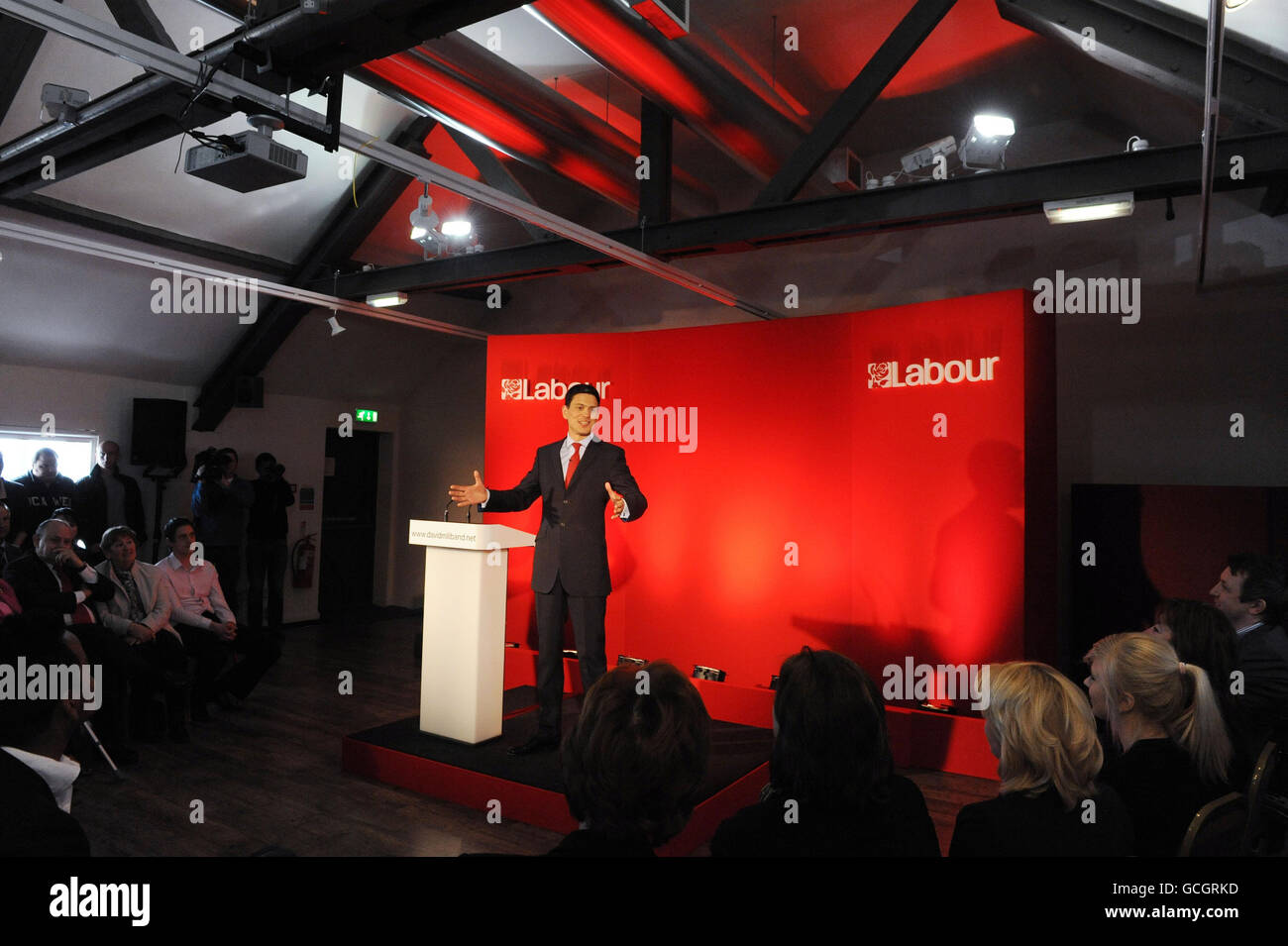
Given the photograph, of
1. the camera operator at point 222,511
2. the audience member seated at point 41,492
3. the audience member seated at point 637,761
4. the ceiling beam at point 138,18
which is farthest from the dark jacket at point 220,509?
the audience member seated at point 637,761

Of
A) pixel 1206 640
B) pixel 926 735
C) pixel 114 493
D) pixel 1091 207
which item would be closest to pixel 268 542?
pixel 114 493

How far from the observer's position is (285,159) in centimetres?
295

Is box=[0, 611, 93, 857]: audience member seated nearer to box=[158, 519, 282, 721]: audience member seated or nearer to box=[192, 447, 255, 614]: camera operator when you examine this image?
box=[158, 519, 282, 721]: audience member seated

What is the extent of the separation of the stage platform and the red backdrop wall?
44.0 inches

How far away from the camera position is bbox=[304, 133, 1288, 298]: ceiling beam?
3561 millimetres

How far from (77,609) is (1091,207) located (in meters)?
5.58

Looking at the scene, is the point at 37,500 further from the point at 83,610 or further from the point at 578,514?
the point at 578,514

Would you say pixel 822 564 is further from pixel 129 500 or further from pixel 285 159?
pixel 129 500

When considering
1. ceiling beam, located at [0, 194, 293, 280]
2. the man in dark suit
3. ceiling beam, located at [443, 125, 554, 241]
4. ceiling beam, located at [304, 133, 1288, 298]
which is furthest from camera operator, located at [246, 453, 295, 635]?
the man in dark suit

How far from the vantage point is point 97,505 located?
625 centimetres

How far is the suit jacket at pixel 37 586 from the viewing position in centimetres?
407

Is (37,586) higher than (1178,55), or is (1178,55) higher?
(1178,55)

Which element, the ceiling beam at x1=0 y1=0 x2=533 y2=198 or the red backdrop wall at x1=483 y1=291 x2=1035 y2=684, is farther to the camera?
the red backdrop wall at x1=483 y1=291 x2=1035 y2=684

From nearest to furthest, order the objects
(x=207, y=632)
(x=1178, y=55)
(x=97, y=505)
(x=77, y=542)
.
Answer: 1. (x=1178, y=55)
2. (x=207, y=632)
3. (x=77, y=542)
4. (x=97, y=505)
